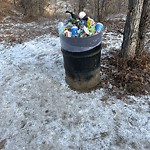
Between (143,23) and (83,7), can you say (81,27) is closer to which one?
Answer: (143,23)

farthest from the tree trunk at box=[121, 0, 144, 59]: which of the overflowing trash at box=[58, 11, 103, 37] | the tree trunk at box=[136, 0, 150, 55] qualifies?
the overflowing trash at box=[58, 11, 103, 37]

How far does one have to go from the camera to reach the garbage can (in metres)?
2.86

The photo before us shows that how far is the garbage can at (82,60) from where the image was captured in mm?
2857

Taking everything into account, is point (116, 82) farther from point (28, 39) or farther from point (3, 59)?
point (28, 39)

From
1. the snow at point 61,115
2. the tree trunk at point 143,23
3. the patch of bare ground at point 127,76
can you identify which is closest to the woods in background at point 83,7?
the tree trunk at point 143,23

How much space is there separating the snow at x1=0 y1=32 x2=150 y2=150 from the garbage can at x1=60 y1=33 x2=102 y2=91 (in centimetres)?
16

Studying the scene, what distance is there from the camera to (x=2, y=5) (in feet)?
30.3

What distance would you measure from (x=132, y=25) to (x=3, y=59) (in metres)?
2.74

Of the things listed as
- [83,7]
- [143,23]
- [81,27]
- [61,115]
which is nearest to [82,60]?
[81,27]

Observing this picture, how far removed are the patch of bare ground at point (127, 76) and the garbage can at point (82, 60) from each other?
0.91 feet

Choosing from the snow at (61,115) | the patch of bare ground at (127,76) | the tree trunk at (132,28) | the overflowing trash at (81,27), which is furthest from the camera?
the patch of bare ground at (127,76)

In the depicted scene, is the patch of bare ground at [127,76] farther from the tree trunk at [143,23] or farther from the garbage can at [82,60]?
the garbage can at [82,60]

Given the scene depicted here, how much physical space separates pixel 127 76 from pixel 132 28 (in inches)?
29.8

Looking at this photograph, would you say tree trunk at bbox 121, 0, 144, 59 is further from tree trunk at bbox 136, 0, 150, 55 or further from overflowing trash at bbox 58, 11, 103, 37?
overflowing trash at bbox 58, 11, 103, 37
